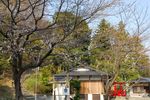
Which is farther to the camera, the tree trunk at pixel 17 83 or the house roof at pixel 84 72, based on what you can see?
the house roof at pixel 84 72

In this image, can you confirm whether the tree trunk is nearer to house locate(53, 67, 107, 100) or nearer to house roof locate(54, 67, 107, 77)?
house locate(53, 67, 107, 100)

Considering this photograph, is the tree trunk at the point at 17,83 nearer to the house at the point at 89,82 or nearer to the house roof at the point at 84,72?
the house at the point at 89,82

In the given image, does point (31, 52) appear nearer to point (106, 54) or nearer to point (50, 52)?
point (50, 52)

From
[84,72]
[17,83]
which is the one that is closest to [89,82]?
[84,72]

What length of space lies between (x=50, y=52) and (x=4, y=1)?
2377 millimetres

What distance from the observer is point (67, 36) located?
39.0 feet

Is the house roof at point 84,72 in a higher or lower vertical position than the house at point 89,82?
higher

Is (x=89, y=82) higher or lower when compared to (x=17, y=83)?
higher

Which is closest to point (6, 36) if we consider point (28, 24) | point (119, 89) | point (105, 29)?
point (28, 24)

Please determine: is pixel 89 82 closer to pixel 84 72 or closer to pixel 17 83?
pixel 84 72

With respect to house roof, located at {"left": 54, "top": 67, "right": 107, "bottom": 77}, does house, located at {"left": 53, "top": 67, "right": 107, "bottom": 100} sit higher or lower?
lower

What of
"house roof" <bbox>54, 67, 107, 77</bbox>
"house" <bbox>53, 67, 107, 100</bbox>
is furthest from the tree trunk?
"house roof" <bbox>54, 67, 107, 77</bbox>

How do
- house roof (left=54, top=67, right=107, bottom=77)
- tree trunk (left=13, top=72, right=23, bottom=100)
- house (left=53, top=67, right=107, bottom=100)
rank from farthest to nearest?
house roof (left=54, top=67, right=107, bottom=77) → house (left=53, top=67, right=107, bottom=100) → tree trunk (left=13, top=72, right=23, bottom=100)

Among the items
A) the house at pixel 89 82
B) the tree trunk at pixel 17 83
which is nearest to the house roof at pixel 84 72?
the house at pixel 89 82
